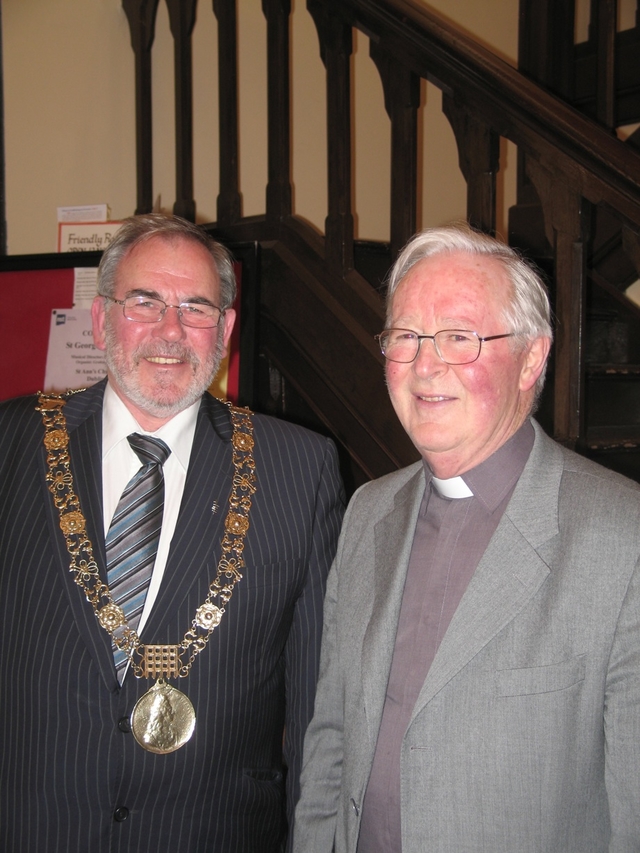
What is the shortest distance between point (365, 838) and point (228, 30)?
2.59 meters

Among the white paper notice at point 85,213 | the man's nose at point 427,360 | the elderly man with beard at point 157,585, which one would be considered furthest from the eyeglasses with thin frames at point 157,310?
the white paper notice at point 85,213

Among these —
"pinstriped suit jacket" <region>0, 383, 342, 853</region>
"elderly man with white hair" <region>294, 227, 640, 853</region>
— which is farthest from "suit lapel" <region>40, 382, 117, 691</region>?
"elderly man with white hair" <region>294, 227, 640, 853</region>

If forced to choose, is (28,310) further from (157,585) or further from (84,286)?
(157,585)

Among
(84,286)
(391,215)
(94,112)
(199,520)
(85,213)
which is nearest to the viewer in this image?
(199,520)

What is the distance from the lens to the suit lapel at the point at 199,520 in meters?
1.49

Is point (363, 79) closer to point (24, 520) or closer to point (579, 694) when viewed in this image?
point (24, 520)

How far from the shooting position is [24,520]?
1557 mm

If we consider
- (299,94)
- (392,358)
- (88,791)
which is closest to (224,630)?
(88,791)

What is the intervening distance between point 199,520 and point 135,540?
5.2 inches

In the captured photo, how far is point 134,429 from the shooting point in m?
1.66

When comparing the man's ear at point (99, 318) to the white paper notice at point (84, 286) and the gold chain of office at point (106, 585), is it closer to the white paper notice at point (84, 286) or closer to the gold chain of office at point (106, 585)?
the gold chain of office at point (106, 585)

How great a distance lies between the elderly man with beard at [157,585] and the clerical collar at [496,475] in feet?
1.38

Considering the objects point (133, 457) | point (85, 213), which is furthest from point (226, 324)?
point (85, 213)

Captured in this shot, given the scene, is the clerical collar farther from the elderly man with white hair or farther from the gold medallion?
the gold medallion
